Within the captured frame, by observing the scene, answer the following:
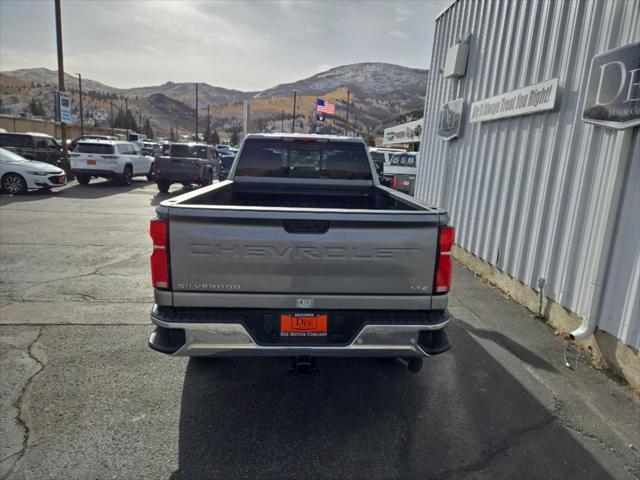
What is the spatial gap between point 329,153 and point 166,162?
13.7 metres

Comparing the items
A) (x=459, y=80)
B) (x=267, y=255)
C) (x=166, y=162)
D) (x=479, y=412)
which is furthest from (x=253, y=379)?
(x=166, y=162)

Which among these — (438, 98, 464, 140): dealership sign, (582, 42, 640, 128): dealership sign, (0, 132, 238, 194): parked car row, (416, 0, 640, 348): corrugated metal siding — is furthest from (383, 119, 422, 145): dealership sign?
(582, 42, 640, 128): dealership sign

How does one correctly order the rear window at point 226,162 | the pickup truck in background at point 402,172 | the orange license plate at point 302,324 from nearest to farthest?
1. the orange license plate at point 302,324
2. the pickup truck in background at point 402,172
3. the rear window at point 226,162

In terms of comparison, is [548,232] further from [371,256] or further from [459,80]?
[459,80]

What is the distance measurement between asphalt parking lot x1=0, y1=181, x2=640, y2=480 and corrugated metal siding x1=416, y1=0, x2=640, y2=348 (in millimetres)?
921

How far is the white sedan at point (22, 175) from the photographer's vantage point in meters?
13.9

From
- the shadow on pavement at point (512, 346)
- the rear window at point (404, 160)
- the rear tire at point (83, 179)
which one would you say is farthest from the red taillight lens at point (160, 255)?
the rear tire at point (83, 179)

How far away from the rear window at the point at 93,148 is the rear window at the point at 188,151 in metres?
2.97

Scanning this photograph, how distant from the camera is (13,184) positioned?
14.0 metres

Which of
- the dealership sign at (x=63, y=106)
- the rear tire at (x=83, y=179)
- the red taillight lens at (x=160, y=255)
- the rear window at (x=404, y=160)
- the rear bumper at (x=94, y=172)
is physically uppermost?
the dealership sign at (x=63, y=106)

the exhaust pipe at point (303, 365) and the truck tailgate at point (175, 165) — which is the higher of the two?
the truck tailgate at point (175, 165)

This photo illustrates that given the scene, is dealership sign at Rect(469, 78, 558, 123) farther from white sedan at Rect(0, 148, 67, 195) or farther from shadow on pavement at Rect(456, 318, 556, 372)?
white sedan at Rect(0, 148, 67, 195)

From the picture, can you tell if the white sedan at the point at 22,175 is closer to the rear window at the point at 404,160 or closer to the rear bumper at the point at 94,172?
the rear bumper at the point at 94,172

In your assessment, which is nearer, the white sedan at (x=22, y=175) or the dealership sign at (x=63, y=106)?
the white sedan at (x=22, y=175)
